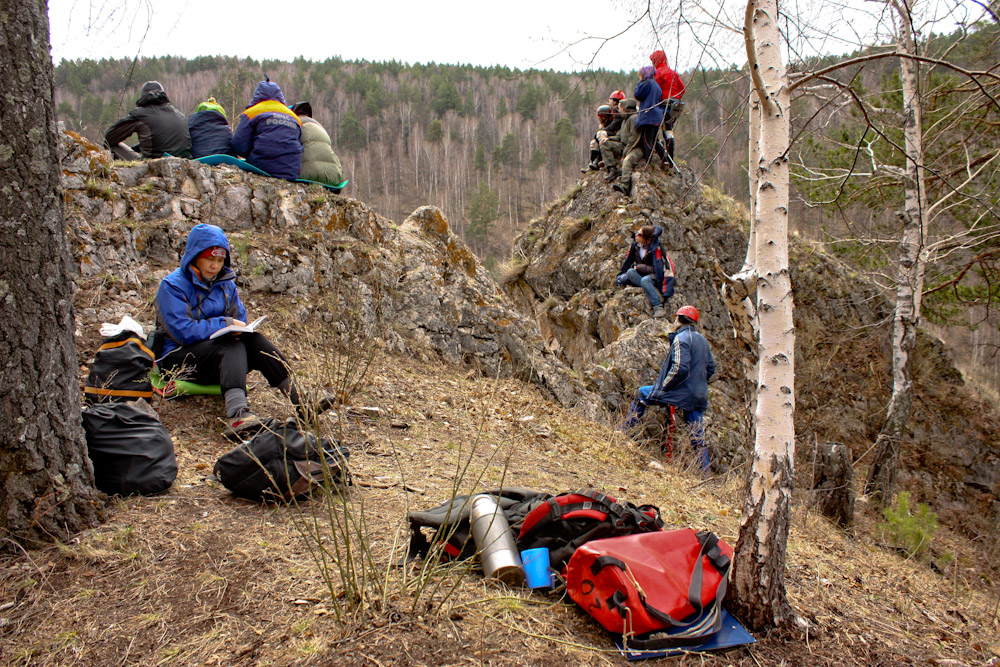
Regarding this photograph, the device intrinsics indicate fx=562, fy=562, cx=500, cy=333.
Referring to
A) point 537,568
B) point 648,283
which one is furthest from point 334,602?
point 648,283

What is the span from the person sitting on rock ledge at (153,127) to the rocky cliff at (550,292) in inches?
21.4

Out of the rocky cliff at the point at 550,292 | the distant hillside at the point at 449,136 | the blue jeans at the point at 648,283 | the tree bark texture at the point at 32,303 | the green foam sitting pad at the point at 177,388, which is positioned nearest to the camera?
the tree bark texture at the point at 32,303

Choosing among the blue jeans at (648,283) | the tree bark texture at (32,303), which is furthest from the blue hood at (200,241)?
the blue jeans at (648,283)

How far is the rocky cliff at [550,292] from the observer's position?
5738 millimetres

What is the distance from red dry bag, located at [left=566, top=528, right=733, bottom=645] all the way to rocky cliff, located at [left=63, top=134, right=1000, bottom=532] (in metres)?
1.98

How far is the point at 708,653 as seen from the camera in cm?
226

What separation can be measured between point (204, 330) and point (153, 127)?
12.6ft

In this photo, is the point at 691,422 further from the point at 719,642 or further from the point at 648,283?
the point at 719,642

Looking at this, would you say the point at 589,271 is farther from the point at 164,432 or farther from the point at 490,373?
the point at 164,432

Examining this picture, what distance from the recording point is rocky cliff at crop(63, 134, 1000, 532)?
226 inches

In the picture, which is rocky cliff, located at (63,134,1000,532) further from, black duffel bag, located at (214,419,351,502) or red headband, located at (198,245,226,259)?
black duffel bag, located at (214,419,351,502)

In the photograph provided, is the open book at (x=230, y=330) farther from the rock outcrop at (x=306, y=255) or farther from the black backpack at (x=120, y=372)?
the rock outcrop at (x=306, y=255)

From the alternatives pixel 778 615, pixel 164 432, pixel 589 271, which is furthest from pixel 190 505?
pixel 589 271

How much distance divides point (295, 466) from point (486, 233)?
3443cm
